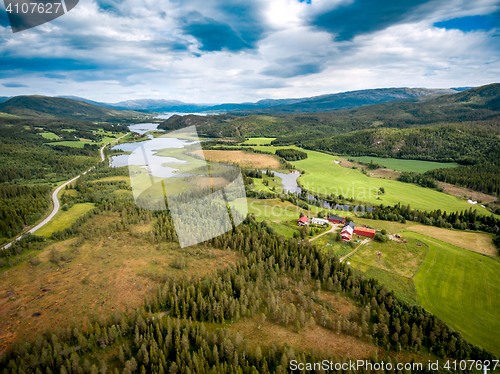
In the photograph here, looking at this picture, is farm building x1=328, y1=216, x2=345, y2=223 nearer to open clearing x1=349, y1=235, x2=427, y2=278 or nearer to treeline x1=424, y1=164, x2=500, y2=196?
open clearing x1=349, y1=235, x2=427, y2=278

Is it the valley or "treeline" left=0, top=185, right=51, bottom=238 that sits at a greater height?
"treeline" left=0, top=185, right=51, bottom=238

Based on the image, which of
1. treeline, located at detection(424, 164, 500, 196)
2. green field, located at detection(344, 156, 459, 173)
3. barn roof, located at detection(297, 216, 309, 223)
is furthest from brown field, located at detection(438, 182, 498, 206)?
barn roof, located at detection(297, 216, 309, 223)

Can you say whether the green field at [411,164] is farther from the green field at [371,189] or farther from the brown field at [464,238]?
the brown field at [464,238]

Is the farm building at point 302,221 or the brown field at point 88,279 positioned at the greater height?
the farm building at point 302,221

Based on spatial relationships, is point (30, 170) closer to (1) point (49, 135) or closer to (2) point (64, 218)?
(2) point (64, 218)

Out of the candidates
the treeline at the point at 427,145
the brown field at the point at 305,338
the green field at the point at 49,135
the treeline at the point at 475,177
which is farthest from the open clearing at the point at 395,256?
the green field at the point at 49,135

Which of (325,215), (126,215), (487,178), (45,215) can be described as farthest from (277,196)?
(487,178)

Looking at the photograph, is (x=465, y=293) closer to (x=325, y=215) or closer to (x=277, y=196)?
(x=325, y=215)
